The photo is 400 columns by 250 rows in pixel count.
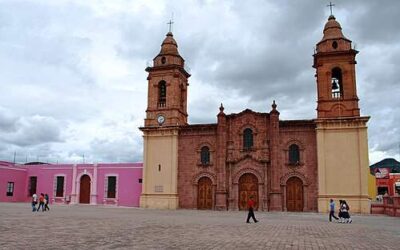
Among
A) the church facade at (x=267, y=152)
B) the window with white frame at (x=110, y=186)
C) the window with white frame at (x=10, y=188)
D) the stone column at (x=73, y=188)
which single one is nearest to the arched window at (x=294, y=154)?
the church facade at (x=267, y=152)

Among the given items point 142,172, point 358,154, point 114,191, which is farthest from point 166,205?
point 358,154

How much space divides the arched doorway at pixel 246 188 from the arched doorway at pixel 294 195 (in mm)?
2353

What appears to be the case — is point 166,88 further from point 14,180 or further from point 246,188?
point 14,180

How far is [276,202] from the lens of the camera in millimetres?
29406

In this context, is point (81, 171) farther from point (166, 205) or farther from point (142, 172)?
point (166, 205)

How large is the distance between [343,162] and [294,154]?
11.5 ft

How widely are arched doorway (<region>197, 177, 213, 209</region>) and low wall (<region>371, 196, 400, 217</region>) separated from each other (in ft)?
38.5

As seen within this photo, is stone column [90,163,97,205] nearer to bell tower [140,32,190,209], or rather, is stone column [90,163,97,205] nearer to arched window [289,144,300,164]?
bell tower [140,32,190,209]

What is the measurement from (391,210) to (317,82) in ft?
34.2

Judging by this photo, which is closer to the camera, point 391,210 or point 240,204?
point 391,210

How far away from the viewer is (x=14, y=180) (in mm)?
39219

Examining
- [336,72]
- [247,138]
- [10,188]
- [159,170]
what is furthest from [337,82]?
[10,188]

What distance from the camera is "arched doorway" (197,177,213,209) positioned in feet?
104

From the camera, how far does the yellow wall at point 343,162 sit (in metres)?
28.1
